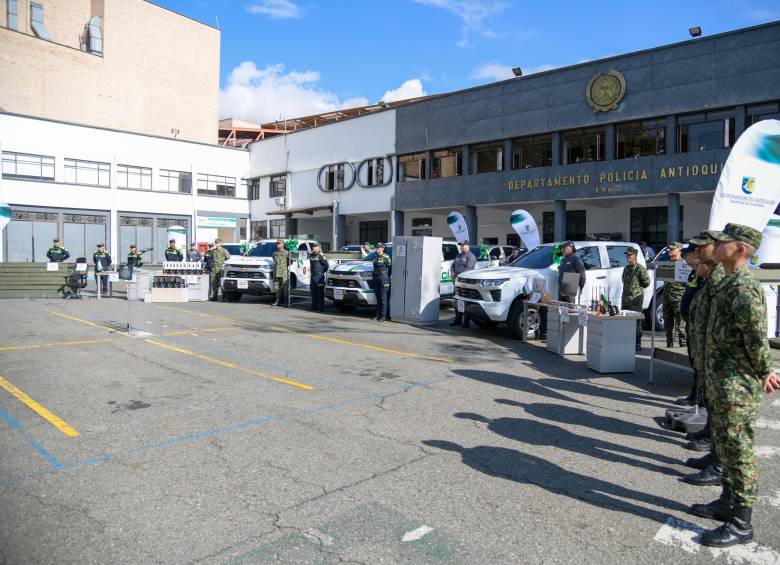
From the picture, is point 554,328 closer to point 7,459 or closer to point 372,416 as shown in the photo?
point 372,416

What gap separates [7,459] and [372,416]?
10.2 ft

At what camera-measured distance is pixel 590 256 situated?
38.7ft

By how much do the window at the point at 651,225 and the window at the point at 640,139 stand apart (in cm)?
330

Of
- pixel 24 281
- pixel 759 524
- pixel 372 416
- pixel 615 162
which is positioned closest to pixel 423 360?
pixel 372 416

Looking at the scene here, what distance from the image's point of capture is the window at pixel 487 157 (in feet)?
110

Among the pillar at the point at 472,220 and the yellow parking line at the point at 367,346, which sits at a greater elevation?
the pillar at the point at 472,220

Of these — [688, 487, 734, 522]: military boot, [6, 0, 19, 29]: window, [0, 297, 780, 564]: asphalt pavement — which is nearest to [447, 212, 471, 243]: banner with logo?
[0, 297, 780, 564]: asphalt pavement

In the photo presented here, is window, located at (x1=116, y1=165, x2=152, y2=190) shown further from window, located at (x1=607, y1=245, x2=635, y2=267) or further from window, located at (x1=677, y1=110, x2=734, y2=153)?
window, located at (x1=607, y1=245, x2=635, y2=267)

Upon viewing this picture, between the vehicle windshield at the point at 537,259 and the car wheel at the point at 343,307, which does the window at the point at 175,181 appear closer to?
the car wheel at the point at 343,307

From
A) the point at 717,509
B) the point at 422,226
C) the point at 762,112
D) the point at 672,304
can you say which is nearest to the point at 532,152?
the point at 422,226

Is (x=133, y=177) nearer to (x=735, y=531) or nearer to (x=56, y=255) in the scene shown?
(x=56, y=255)

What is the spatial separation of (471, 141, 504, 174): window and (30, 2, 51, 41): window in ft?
121

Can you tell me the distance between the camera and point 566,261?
35.2 feet

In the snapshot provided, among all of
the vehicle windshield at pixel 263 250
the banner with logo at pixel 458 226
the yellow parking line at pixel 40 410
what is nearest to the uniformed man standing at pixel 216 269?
the vehicle windshield at pixel 263 250
